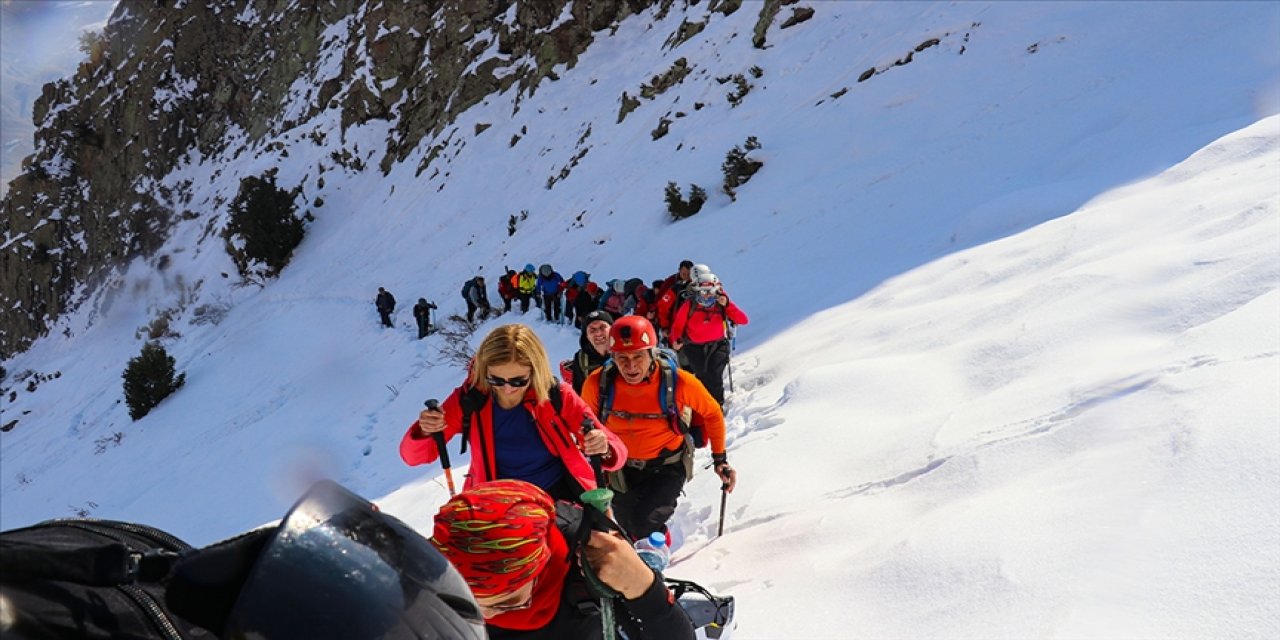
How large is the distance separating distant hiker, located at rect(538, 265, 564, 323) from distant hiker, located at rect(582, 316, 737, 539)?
8858 millimetres

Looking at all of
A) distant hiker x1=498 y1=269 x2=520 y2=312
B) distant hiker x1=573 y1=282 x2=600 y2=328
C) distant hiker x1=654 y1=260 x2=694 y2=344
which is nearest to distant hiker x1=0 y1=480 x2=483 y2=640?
distant hiker x1=654 y1=260 x2=694 y2=344

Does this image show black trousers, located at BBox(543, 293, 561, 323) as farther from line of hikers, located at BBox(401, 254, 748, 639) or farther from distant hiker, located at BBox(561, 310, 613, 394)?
distant hiker, located at BBox(561, 310, 613, 394)

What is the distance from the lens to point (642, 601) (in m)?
1.85

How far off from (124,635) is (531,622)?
1.16 meters

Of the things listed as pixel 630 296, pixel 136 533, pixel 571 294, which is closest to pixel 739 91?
pixel 571 294

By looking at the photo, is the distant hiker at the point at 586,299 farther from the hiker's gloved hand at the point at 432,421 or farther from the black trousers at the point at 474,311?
the hiker's gloved hand at the point at 432,421

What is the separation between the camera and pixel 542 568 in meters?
1.83

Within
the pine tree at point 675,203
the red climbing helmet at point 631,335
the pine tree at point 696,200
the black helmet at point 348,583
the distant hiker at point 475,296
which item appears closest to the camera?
the black helmet at point 348,583

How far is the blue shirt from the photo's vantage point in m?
2.99

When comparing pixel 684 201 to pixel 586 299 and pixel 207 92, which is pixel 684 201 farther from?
pixel 207 92

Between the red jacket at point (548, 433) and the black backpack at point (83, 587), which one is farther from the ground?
the black backpack at point (83, 587)

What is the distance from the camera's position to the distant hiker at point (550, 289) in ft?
42.2

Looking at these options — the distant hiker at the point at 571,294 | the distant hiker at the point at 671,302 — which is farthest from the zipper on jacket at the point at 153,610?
the distant hiker at the point at 571,294

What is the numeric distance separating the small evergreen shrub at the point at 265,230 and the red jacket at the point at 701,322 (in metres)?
25.8
